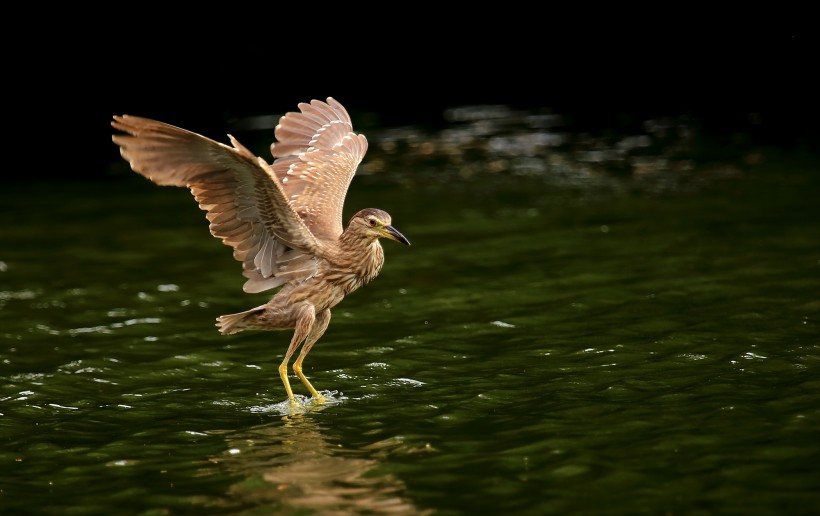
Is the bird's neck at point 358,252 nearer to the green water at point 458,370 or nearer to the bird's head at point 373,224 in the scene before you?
the bird's head at point 373,224

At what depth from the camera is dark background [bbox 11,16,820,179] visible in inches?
973

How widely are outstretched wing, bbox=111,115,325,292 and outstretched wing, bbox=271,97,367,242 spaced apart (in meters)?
0.42

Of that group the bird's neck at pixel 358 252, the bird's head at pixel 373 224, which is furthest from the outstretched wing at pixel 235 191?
the bird's head at pixel 373 224

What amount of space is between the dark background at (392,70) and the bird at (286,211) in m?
12.9

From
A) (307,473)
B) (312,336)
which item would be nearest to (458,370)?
(312,336)

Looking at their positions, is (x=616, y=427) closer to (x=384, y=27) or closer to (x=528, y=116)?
(x=528, y=116)

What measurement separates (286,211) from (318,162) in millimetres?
1794

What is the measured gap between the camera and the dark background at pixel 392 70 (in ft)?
81.1

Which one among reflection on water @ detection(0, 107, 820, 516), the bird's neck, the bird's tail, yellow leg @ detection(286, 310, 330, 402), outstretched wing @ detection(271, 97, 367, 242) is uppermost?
Result: outstretched wing @ detection(271, 97, 367, 242)

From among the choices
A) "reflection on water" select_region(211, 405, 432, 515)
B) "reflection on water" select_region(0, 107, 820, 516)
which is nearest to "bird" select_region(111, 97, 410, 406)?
"reflection on water" select_region(0, 107, 820, 516)

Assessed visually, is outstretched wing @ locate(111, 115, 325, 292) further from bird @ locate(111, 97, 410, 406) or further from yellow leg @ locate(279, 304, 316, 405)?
yellow leg @ locate(279, 304, 316, 405)

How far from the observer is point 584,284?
1226 centimetres

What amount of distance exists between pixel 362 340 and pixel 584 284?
2675 millimetres

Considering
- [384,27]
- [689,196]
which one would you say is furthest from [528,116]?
[689,196]
